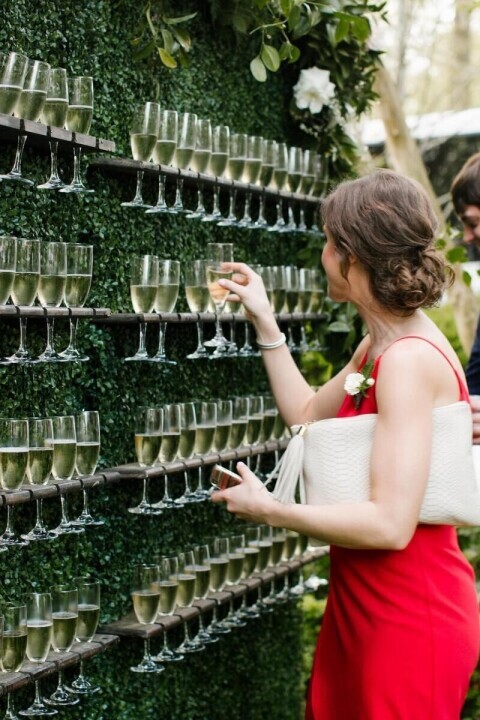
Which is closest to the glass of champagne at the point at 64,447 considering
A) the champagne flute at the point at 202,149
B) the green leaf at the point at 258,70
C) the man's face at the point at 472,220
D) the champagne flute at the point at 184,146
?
the champagne flute at the point at 184,146

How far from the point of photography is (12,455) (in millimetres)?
2633

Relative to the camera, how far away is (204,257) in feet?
12.8

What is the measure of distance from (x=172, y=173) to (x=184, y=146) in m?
0.15

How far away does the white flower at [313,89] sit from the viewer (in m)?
4.44

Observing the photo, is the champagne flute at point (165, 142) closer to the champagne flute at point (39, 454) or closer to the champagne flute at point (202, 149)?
the champagne flute at point (202, 149)

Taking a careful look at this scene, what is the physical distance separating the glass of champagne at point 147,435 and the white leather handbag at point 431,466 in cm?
80

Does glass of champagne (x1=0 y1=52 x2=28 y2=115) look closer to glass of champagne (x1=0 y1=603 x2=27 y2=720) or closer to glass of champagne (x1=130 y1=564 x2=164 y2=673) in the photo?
glass of champagne (x1=0 y1=603 x2=27 y2=720)

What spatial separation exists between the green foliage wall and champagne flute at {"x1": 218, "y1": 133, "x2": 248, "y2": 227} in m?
0.14

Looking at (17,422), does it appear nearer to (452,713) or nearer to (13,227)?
(13,227)

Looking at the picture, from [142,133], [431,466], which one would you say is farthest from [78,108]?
[431,466]

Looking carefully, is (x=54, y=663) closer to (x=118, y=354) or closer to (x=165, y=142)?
(x=118, y=354)

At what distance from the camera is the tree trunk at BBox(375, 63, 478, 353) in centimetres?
623

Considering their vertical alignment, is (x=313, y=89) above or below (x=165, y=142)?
above

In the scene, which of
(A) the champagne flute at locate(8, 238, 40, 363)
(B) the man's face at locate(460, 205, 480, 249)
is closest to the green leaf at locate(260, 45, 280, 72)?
(B) the man's face at locate(460, 205, 480, 249)
